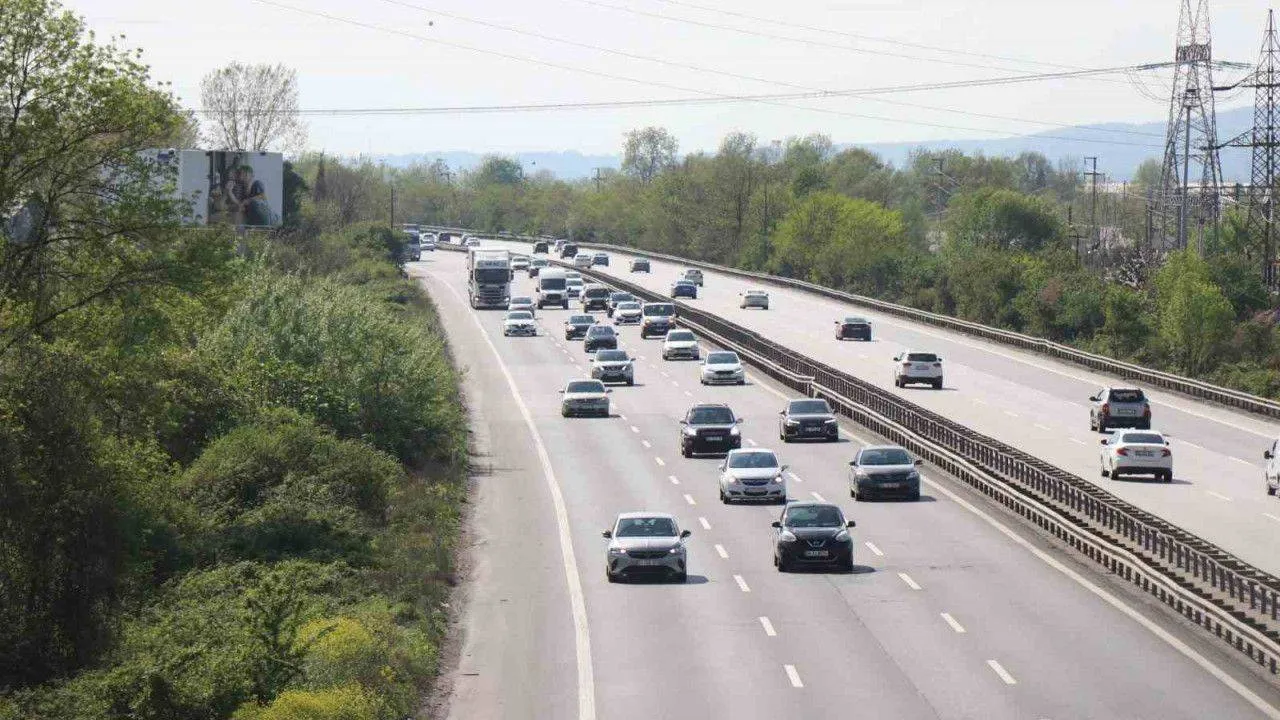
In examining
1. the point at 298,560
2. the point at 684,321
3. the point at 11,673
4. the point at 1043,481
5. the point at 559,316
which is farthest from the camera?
the point at 559,316

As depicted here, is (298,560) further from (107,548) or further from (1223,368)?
(1223,368)

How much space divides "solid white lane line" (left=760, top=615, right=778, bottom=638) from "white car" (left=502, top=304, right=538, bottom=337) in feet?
230

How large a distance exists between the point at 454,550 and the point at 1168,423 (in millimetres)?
32544

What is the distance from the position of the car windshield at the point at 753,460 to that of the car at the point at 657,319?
52694 mm

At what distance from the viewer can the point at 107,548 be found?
30.3m

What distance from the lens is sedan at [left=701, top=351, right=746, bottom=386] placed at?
77.1 metres

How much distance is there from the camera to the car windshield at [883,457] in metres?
45.9

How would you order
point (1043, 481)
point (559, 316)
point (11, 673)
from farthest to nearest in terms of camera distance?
point (559, 316) → point (1043, 481) → point (11, 673)

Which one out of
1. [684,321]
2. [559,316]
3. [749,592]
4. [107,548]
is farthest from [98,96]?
[559,316]

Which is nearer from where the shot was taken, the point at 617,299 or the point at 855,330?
the point at 855,330

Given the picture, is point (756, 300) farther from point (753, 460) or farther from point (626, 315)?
point (753, 460)

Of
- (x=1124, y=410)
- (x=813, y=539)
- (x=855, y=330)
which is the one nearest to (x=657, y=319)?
(x=855, y=330)

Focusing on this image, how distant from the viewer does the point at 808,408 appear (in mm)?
59375

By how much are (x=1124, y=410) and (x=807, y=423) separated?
1048cm
